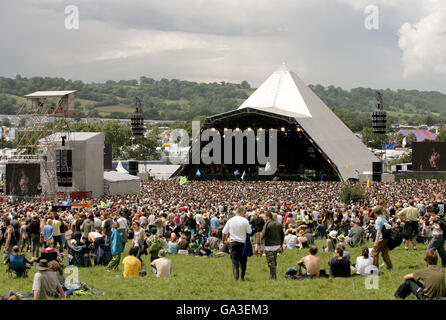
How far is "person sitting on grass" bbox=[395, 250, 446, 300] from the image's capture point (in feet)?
27.2

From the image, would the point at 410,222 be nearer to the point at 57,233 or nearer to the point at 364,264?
the point at 364,264

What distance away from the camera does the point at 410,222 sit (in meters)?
14.1

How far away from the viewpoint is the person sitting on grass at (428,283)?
27.2ft

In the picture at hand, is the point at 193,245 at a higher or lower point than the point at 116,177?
lower

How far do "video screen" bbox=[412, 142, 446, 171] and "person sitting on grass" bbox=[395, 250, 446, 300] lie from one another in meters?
54.7

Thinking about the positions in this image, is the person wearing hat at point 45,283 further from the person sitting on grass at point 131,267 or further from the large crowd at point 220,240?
the person sitting on grass at point 131,267

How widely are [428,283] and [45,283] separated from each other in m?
5.12

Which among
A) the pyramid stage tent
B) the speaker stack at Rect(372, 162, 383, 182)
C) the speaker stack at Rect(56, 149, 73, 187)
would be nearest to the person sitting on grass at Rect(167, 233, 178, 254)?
the speaker stack at Rect(56, 149, 73, 187)

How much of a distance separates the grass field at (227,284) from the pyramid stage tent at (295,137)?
3666cm

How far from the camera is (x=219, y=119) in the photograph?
51.1 metres

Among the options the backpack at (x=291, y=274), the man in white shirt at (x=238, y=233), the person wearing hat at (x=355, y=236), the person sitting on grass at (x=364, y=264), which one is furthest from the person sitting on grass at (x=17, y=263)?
the person wearing hat at (x=355, y=236)

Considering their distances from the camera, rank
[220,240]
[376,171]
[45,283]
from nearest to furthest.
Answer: [45,283], [220,240], [376,171]

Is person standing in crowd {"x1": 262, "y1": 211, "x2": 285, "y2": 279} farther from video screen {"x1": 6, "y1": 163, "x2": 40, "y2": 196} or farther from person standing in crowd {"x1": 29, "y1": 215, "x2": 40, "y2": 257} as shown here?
video screen {"x1": 6, "y1": 163, "x2": 40, "y2": 196}

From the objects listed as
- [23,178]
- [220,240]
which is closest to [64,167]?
[23,178]
